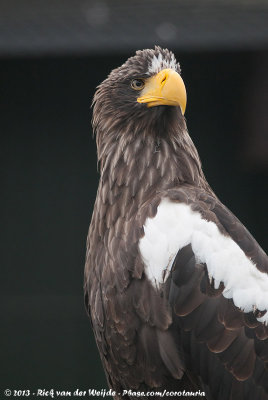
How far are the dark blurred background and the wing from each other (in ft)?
11.9

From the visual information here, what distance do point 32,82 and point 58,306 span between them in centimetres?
214

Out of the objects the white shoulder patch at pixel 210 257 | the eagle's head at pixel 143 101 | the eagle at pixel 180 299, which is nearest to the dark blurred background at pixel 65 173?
the eagle's head at pixel 143 101

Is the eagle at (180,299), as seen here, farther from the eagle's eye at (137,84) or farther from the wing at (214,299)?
the eagle's eye at (137,84)

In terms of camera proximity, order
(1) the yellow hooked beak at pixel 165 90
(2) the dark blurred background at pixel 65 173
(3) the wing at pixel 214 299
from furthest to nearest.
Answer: (2) the dark blurred background at pixel 65 173, (1) the yellow hooked beak at pixel 165 90, (3) the wing at pixel 214 299

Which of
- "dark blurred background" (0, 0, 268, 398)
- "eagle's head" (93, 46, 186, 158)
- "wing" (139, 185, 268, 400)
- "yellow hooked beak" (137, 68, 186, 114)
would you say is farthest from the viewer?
"dark blurred background" (0, 0, 268, 398)

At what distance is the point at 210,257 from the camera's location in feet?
10.8

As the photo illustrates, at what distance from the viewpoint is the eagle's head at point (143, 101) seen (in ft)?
12.1

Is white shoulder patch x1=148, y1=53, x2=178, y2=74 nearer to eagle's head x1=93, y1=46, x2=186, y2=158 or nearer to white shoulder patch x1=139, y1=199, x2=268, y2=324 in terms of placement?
eagle's head x1=93, y1=46, x2=186, y2=158

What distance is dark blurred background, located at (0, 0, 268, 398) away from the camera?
23.3ft

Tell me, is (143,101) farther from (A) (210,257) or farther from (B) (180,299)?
(B) (180,299)

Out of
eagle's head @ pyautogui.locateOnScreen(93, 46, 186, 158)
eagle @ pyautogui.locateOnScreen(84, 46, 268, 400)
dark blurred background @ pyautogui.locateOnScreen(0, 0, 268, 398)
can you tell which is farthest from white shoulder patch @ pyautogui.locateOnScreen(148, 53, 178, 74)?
dark blurred background @ pyautogui.locateOnScreen(0, 0, 268, 398)

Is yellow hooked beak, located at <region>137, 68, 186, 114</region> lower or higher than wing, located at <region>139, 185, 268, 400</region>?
higher

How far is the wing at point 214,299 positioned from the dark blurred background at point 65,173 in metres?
3.63

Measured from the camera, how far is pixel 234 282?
3303 millimetres
